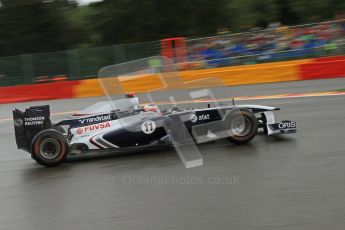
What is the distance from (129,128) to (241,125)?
62.4 inches

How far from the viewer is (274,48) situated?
A: 1769cm

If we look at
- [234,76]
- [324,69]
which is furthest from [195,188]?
[234,76]

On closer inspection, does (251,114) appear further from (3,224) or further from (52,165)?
(3,224)

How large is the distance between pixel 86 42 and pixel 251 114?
107 ft

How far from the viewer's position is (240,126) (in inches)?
305

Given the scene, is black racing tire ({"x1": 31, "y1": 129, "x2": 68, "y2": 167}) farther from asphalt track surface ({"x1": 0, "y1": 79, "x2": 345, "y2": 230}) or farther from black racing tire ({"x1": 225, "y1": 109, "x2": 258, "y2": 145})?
black racing tire ({"x1": 225, "y1": 109, "x2": 258, "y2": 145})

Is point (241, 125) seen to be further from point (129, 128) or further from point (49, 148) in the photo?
point (49, 148)

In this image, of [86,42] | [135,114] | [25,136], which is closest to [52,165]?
[25,136]

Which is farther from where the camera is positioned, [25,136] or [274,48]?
A: [274,48]

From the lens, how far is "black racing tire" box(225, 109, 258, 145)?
762cm

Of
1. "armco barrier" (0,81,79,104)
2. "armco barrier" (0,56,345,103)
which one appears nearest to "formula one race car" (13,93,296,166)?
"armco barrier" (0,56,345,103)

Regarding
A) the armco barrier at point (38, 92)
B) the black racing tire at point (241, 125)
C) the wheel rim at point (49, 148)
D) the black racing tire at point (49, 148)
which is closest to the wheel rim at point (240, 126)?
the black racing tire at point (241, 125)

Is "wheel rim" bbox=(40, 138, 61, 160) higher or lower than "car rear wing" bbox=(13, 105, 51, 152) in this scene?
lower

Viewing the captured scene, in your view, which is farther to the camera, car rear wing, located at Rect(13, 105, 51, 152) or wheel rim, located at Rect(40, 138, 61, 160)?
car rear wing, located at Rect(13, 105, 51, 152)
